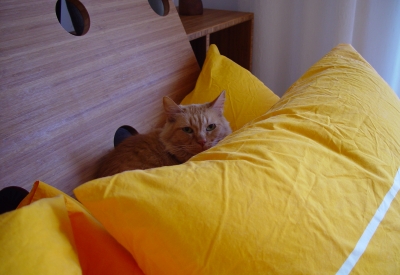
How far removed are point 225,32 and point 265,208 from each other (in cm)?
160

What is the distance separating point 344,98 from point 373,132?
5.3 inches

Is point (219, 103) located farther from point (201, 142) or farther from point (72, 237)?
point (72, 237)

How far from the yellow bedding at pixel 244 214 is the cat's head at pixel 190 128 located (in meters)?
0.49

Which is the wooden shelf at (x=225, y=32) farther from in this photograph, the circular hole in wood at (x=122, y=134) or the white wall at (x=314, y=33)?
the circular hole in wood at (x=122, y=134)

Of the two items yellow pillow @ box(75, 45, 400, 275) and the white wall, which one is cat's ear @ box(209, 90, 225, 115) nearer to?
yellow pillow @ box(75, 45, 400, 275)

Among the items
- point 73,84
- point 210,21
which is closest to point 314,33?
point 210,21

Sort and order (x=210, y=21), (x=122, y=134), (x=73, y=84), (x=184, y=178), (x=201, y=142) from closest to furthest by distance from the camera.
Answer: (x=184, y=178), (x=73, y=84), (x=201, y=142), (x=122, y=134), (x=210, y=21)

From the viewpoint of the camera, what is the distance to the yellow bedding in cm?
48

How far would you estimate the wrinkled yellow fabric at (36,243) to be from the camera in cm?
41

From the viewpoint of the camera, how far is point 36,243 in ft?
1.46

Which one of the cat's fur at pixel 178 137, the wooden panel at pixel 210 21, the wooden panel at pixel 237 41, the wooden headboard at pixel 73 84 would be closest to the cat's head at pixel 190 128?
the cat's fur at pixel 178 137

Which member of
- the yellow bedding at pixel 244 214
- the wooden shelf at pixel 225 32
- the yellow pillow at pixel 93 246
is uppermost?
the wooden shelf at pixel 225 32

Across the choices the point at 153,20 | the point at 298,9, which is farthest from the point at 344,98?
the point at 298,9

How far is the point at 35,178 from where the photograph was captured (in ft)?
2.75
